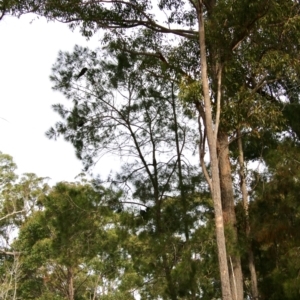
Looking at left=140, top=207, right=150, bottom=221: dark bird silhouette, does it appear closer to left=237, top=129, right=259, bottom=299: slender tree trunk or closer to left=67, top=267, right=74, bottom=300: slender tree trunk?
left=237, top=129, right=259, bottom=299: slender tree trunk

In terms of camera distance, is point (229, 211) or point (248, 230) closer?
point (229, 211)

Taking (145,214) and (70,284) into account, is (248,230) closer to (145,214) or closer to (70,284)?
(145,214)

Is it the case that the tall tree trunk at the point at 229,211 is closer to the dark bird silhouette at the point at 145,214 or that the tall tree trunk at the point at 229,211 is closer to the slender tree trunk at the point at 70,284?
the dark bird silhouette at the point at 145,214

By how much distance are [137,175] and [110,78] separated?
1591 mm

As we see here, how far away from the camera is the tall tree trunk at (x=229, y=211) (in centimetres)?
550

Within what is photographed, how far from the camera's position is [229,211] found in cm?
587

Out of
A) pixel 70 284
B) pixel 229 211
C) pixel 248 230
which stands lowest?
pixel 248 230

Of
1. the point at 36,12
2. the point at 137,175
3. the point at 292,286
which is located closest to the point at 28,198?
the point at 137,175

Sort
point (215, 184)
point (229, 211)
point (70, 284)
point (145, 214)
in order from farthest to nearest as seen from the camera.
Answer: point (70, 284)
point (145, 214)
point (229, 211)
point (215, 184)

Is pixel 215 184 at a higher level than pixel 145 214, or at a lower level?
lower

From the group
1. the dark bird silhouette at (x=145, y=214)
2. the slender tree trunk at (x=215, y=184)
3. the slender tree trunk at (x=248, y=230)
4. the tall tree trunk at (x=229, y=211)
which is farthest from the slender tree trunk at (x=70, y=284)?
the slender tree trunk at (x=215, y=184)

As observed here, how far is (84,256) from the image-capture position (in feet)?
22.8

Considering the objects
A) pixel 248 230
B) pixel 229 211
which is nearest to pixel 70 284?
pixel 248 230

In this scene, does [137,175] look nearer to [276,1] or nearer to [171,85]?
[171,85]
